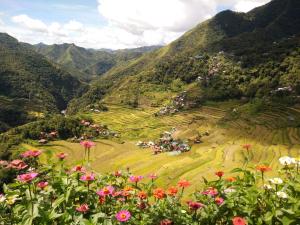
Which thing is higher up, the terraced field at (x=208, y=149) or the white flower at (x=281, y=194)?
the white flower at (x=281, y=194)

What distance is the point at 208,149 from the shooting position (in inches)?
4980

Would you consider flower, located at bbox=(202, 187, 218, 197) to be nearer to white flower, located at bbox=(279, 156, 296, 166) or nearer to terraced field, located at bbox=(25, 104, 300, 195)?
white flower, located at bbox=(279, 156, 296, 166)

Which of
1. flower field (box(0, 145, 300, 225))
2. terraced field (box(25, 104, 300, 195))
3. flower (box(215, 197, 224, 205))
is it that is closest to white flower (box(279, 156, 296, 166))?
flower field (box(0, 145, 300, 225))

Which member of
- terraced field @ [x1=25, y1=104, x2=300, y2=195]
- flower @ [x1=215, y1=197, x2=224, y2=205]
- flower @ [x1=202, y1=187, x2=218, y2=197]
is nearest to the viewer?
flower @ [x1=215, y1=197, x2=224, y2=205]

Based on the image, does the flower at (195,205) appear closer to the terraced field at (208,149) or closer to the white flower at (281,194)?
the white flower at (281,194)

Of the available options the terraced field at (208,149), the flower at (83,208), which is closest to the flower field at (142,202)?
the flower at (83,208)

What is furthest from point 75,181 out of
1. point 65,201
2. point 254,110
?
→ point 254,110

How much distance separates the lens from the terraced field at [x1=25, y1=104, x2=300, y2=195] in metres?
101

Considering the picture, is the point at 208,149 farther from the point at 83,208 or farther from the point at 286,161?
the point at 83,208

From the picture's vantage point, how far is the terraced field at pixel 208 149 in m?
101

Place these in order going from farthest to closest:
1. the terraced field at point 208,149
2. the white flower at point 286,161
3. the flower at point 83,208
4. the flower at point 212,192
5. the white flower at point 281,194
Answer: the terraced field at point 208,149 → the white flower at point 286,161 → the flower at point 212,192 → the flower at point 83,208 → the white flower at point 281,194

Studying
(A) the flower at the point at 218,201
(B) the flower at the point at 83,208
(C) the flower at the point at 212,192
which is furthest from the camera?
(C) the flower at the point at 212,192

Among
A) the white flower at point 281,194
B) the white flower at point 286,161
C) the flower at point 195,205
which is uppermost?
the white flower at point 286,161

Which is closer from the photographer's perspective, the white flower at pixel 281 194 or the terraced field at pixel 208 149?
the white flower at pixel 281 194
